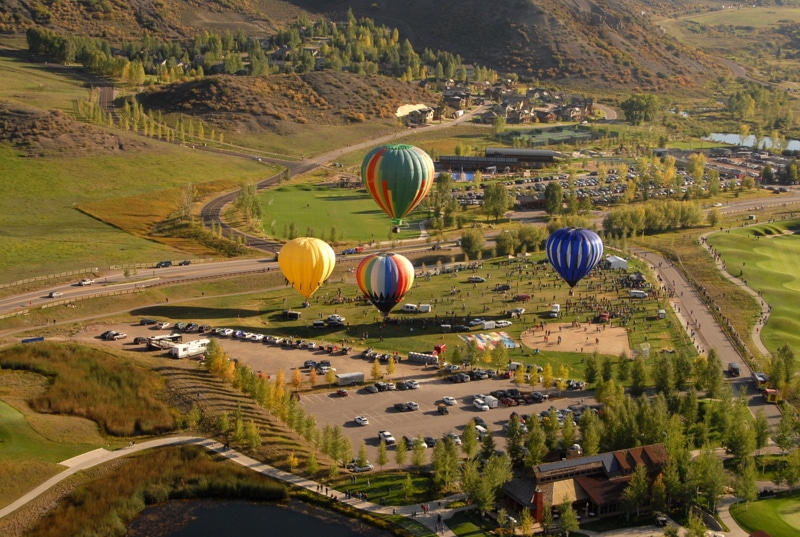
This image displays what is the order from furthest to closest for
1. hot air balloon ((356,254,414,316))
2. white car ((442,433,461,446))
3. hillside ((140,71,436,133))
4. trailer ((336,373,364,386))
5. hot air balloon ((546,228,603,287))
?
hillside ((140,71,436,133)) < hot air balloon ((546,228,603,287)) < hot air balloon ((356,254,414,316)) < trailer ((336,373,364,386)) < white car ((442,433,461,446))

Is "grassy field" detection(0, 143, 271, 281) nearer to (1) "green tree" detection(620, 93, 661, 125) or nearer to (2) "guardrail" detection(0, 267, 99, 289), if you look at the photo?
(2) "guardrail" detection(0, 267, 99, 289)

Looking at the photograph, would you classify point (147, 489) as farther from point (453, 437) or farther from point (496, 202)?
point (496, 202)

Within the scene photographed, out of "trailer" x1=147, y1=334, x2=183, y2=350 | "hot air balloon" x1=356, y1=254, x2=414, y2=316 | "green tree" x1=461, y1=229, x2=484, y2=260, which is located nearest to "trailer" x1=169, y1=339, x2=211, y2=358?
"trailer" x1=147, y1=334, x2=183, y2=350

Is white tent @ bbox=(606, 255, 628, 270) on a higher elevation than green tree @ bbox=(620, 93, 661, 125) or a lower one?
lower

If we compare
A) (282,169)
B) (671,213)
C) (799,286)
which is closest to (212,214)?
(282,169)

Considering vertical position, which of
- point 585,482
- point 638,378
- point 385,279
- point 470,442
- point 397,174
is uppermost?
point 397,174

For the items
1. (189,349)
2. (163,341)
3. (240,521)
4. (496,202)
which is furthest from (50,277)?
(496,202)

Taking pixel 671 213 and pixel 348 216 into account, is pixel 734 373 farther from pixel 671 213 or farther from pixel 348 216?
pixel 348 216
